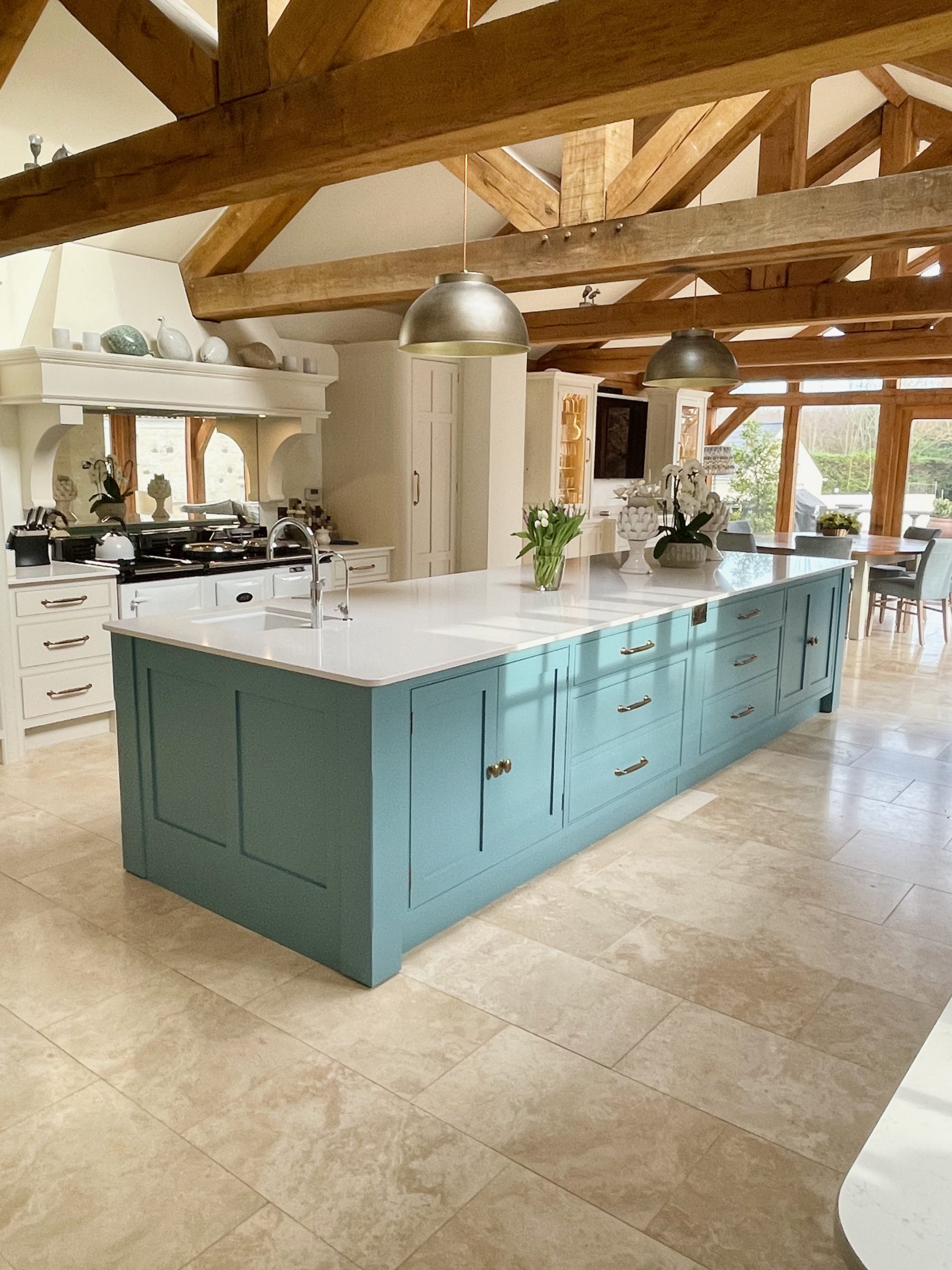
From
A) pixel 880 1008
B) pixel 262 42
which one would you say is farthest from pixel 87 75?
pixel 880 1008

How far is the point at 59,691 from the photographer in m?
4.66

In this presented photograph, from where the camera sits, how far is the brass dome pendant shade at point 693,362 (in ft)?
14.6

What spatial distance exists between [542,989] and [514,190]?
4136mm

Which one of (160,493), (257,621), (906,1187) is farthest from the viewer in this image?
(160,493)

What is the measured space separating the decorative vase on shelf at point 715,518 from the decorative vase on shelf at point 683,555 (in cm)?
11

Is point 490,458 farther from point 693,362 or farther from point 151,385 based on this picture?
point 693,362

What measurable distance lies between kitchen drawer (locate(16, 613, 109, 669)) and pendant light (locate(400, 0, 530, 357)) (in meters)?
2.43

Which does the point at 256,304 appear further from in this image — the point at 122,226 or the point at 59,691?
the point at 59,691

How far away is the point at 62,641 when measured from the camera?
462cm

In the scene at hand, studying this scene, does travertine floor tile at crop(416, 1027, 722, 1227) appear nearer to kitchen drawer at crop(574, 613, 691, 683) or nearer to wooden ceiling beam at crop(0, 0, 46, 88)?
kitchen drawer at crop(574, 613, 691, 683)

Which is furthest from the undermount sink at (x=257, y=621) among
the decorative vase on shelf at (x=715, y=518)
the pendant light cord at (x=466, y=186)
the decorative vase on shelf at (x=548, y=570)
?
the decorative vase on shelf at (x=715, y=518)

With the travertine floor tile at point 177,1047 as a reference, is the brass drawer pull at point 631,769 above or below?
above

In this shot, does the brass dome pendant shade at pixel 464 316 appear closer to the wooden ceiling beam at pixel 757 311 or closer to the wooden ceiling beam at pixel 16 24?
the wooden ceiling beam at pixel 16 24

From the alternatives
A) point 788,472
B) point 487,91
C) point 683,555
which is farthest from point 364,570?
point 788,472
